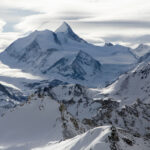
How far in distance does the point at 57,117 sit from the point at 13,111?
9093 millimetres

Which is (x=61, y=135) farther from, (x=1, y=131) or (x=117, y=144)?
(x=117, y=144)

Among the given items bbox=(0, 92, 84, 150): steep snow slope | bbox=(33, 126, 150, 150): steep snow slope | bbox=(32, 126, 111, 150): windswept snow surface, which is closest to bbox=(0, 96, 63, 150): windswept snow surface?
bbox=(0, 92, 84, 150): steep snow slope

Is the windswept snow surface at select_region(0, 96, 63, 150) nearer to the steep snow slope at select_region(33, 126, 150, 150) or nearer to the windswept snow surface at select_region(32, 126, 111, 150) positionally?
the windswept snow surface at select_region(32, 126, 111, 150)

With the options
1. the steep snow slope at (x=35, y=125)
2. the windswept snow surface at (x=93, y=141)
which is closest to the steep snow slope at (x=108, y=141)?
the windswept snow surface at (x=93, y=141)

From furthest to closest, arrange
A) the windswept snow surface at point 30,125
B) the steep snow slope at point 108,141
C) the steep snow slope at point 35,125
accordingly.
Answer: the steep snow slope at point 35,125 < the windswept snow surface at point 30,125 < the steep snow slope at point 108,141

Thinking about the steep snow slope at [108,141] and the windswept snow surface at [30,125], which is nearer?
the steep snow slope at [108,141]

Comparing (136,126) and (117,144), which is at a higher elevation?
(117,144)

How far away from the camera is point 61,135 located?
63281mm

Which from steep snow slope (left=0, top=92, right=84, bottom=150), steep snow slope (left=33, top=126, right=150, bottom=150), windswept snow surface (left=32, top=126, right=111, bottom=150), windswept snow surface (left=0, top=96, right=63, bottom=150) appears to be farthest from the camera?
steep snow slope (left=0, top=92, right=84, bottom=150)

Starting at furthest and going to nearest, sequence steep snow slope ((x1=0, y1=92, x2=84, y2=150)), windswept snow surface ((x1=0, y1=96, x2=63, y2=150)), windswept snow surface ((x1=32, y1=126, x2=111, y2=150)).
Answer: steep snow slope ((x1=0, y1=92, x2=84, y2=150)), windswept snow surface ((x1=0, y1=96, x2=63, y2=150)), windswept snow surface ((x1=32, y1=126, x2=111, y2=150))

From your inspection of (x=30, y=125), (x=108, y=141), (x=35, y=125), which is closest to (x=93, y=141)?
(x=108, y=141)

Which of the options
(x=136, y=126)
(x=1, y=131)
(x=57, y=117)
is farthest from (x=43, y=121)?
(x=136, y=126)

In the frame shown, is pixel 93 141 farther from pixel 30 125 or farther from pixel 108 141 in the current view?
Answer: pixel 30 125

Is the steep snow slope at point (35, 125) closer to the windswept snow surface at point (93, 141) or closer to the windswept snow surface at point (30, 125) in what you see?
the windswept snow surface at point (30, 125)
